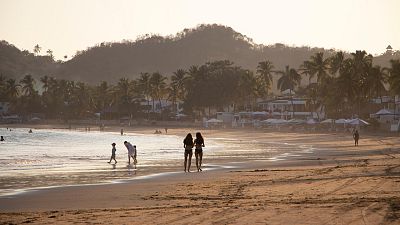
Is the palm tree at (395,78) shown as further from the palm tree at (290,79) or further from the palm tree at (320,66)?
the palm tree at (290,79)

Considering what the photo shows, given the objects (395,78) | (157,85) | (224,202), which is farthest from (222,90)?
(224,202)

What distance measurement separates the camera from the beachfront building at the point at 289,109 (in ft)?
346

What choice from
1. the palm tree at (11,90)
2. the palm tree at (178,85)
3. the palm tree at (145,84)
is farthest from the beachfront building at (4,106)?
the palm tree at (178,85)

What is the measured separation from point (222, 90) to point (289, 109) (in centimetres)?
1298

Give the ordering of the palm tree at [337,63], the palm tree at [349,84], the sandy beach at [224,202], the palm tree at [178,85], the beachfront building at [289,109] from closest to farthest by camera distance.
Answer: the sandy beach at [224,202]
the palm tree at [349,84]
the palm tree at [337,63]
the beachfront building at [289,109]
the palm tree at [178,85]

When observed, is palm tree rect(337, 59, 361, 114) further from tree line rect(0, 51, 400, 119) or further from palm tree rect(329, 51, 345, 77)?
palm tree rect(329, 51, 345, 77)

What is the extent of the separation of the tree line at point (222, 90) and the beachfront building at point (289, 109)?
82.7 inches

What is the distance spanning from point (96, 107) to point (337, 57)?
66.5 metres

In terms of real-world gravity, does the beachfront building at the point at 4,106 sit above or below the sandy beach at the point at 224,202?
above

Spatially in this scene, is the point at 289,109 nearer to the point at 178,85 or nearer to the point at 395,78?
the point at 178,85

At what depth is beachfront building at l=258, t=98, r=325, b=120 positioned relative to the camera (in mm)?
105562

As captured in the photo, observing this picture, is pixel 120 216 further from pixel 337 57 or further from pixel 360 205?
pixel 337 57

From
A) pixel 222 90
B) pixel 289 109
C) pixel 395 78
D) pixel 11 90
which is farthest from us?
pixel 11 90

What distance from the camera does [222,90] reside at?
375 feet
